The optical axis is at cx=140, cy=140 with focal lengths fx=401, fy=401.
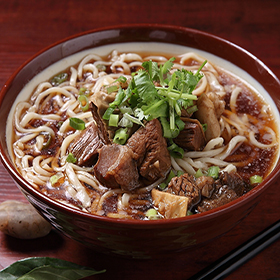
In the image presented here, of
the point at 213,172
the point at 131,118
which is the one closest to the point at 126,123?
the point at 131,118

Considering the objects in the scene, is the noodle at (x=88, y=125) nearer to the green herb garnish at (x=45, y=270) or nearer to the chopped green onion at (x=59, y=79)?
the chopped green onion at (x=59, y=79)

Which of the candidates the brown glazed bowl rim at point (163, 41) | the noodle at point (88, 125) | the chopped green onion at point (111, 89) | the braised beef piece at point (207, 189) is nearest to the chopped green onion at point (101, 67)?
the noodle at point (88, 125)

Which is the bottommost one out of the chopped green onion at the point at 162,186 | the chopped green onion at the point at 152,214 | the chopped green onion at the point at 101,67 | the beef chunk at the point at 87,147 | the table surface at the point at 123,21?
the chopped green onion at the point at 152,214

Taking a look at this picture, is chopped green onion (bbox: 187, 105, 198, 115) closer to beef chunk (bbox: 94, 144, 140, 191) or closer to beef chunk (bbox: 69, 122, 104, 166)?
beef chunk (bbox: 94, 144, 140, 191)

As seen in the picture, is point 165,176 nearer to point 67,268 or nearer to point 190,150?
point 190,150

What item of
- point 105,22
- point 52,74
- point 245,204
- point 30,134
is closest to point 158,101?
point 245,204

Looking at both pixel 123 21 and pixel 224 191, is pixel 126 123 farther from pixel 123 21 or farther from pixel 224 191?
pixel 123 21

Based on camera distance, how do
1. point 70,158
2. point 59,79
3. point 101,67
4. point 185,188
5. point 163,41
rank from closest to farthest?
point 185,188
point 70,158
point 59,79
point 101,67
point 163,41
